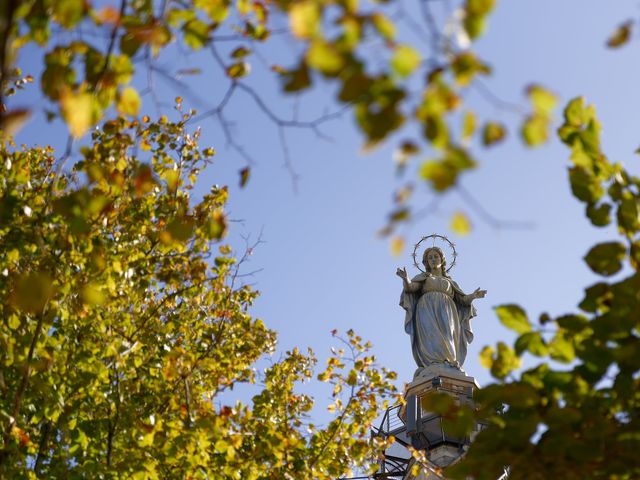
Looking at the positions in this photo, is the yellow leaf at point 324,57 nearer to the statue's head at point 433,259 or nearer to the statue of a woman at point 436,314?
the statue of a woman at point 436,314

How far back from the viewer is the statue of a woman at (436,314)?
59.3 feet

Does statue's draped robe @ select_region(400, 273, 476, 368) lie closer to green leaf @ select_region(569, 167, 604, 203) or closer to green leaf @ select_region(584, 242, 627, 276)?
green leaf @ select_region(569, 167, 604, 203)

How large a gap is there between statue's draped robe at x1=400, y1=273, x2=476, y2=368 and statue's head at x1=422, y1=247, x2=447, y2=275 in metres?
0.45

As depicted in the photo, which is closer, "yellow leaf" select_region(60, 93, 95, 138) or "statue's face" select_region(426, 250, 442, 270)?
"yellow leaf" select_region(60, 93, 95, 138)

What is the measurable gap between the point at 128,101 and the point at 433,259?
52.1 feet

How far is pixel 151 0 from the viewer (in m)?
4.50

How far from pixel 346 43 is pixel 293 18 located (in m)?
0.29

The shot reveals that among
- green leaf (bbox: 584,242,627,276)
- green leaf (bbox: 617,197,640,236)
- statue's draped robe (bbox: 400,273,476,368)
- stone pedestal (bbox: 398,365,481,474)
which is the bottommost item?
green leaf (bbox: 584,242,627,276)

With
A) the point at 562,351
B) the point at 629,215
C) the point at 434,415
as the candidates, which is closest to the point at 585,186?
the point at 629,215

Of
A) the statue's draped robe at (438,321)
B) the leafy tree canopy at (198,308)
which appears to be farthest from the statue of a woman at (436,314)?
the leafy tree canopy at (198,308)

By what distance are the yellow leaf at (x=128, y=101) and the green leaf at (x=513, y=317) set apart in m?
2.17

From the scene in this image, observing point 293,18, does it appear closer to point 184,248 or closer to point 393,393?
point 184,248

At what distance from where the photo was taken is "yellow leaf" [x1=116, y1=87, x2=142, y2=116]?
4.39 m

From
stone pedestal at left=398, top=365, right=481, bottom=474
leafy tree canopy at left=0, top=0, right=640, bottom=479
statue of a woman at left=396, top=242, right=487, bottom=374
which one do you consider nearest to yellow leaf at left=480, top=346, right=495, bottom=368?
leafy tree canopy at left=0, top=0, right=640, bottom=479
